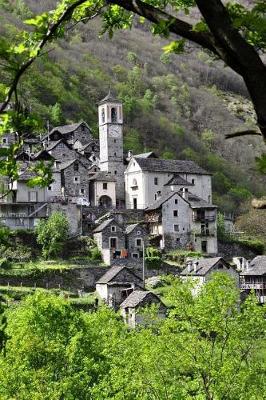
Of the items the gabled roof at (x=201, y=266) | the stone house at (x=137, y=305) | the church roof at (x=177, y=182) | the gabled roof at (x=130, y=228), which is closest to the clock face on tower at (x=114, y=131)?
the church roof at (x=177, y=182)

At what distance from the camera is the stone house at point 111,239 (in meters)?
69.1

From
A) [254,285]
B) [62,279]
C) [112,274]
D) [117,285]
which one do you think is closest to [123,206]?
[254,285]

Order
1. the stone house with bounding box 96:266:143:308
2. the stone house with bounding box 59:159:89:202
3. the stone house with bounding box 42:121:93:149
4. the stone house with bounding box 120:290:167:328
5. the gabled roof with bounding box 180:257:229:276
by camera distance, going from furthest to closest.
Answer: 1. the stone house with bounding box 42:121:93:149
2. the stone house with bounding box 59:159:89:202
3. the gabled roof with bounding box 180:257:229:276
4. the stone house with bounding box 96:266:143:308
5. the stone house with bounding box 120:290:167:328

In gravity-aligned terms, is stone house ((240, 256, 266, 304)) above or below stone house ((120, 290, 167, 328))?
above

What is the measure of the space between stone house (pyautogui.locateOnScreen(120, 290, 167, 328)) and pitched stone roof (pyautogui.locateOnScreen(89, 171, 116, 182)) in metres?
28.2

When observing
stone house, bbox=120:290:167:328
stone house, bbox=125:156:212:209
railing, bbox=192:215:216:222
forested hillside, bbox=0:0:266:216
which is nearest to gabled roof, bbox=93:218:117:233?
railing, bbox=192:215:216:222

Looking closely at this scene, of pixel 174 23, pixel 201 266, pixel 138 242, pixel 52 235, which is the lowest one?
pixel 201 266

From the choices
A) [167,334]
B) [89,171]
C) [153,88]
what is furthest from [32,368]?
[153,88]

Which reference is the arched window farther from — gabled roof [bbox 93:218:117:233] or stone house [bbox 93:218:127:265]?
stone house [bbox 93:218:127:265]

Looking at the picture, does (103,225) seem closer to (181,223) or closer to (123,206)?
(181,223)

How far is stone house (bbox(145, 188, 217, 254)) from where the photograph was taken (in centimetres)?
7619

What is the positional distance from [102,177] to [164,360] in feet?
180

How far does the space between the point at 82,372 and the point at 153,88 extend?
148 metres

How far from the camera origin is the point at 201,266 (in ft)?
211
